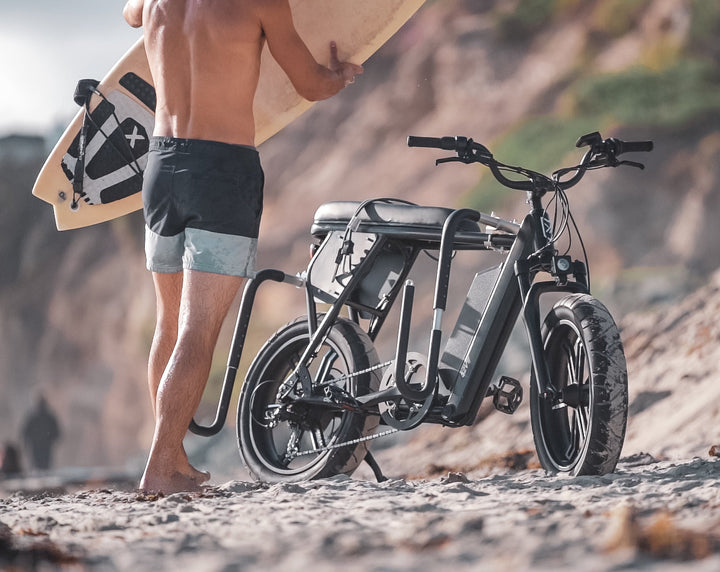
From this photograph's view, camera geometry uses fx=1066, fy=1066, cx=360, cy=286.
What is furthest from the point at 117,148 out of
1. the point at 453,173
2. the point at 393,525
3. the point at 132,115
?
the point at 453,173

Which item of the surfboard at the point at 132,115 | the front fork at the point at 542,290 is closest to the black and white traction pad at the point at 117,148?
the surfboard at the point at 132,115

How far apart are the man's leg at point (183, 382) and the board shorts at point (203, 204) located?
9 cm

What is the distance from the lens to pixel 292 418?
3.76 metres

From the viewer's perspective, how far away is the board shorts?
3.41 m

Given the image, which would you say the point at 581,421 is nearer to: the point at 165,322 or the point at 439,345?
the point at 439,345

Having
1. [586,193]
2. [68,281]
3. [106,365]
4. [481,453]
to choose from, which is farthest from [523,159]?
[68,281]

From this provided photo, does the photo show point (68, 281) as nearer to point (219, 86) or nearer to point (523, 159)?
point (523, 159)

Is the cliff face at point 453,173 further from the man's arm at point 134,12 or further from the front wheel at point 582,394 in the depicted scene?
the man's arm at point 134,12

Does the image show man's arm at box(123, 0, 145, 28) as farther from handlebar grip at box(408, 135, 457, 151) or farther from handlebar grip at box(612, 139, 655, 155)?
handlebar grip at box(612, 139, 655, 155)

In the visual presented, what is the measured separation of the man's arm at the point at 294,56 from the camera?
11.4 feet

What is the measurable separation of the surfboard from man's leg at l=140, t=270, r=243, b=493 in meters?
1.24

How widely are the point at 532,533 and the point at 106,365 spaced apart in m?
16.1

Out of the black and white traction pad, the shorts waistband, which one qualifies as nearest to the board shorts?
the shorts waistband

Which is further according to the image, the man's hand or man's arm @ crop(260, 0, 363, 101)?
the man's hand
